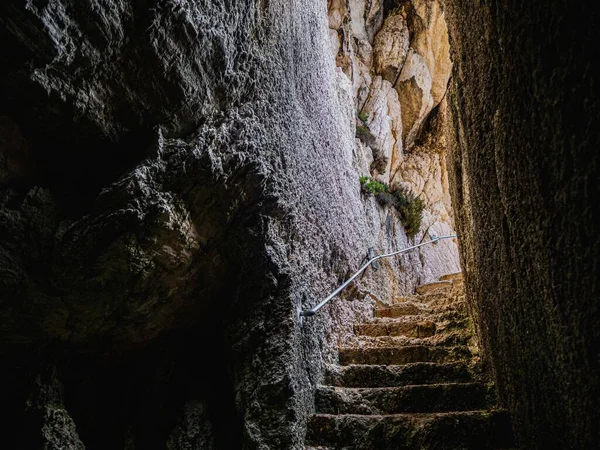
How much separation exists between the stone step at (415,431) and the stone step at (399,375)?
0.42m

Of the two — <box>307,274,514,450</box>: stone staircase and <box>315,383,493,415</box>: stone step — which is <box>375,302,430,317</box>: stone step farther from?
<box>315,383,493,415</box>: stone step

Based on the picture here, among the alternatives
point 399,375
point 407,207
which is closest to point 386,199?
point 407,207

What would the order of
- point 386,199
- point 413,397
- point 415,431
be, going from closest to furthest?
point 415,431 < point 413,397 < point 386,199

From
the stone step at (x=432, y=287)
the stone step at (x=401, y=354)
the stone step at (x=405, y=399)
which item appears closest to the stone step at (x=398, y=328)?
the stone step at (x=401, y=354)

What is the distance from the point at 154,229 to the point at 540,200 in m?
1.52

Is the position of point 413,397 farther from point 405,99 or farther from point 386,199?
point 405,99

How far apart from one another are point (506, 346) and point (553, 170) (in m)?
1.14

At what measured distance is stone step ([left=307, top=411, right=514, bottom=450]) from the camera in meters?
2.02

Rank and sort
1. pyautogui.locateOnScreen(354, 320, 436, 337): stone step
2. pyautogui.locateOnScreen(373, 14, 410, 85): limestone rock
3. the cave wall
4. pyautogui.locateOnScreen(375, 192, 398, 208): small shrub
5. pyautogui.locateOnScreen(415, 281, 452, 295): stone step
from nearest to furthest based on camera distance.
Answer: the cave wall < pyautogui.locateOnScreen(354, 320, 436, 337): stone step < pyautogui.locateOnScreen(415, 281, 452, 295): stone step < pyautogui.locateOnScreen(375, 192, 398, 208): small shrub < pyautogui.locateOnScreen(373, 14, 410, 85): limestone rock

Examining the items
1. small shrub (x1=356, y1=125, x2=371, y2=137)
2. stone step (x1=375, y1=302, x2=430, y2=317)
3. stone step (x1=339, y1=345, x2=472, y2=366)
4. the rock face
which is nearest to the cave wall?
stone step (x1=339, y1=345, x2=472, y2=366)

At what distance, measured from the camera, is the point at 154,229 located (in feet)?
6.07

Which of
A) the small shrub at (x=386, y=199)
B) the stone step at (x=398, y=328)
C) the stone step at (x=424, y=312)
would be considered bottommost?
the stone step at (x=398, y=328)

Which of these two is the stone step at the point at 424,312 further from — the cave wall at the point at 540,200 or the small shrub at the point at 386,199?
the small shrub at the point at 386,199

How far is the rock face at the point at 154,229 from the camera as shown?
1.62m
